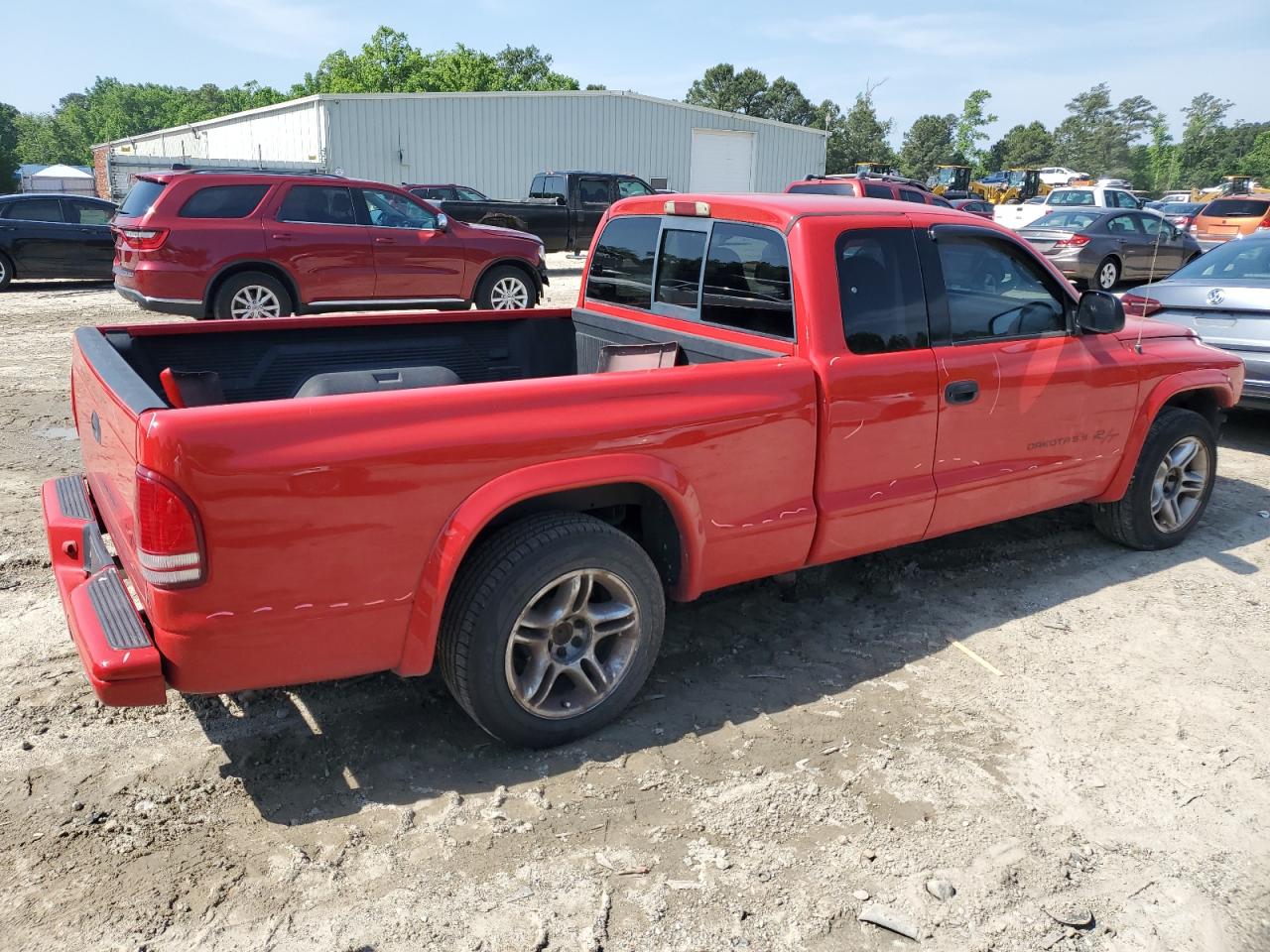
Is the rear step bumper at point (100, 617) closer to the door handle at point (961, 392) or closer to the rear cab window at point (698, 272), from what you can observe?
the rear cab window at point (698, 272)

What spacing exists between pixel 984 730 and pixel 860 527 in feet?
2.85

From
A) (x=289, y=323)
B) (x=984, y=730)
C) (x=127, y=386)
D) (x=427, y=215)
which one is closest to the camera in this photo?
(x=127, y=386)

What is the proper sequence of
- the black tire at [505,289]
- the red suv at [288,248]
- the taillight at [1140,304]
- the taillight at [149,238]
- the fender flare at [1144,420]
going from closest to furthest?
the fender flare at [1144,420] < the taillight at [1140,304] < the taillight at [149,238] < the red suv at [288,248] < the black tire at [505,289]

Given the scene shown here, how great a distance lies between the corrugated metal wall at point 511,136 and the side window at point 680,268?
2662cm

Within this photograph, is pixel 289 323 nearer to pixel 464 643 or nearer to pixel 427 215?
pixel 464 643

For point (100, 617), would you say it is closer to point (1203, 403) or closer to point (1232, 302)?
point (1203, 403)

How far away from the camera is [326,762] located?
3.15 m

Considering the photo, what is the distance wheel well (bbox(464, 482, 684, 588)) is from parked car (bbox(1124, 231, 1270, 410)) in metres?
4.39

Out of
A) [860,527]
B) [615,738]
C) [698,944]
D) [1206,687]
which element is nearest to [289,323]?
[615,738]

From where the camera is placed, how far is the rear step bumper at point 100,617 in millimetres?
2557

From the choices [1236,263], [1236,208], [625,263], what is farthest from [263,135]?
[625,263]

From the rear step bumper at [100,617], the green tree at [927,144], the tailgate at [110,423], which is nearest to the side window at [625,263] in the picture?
the tailgate at [110,423]

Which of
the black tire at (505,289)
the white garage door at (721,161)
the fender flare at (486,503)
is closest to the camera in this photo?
the fender flare at (486,503)

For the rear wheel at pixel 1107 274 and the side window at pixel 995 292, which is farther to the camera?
the rear wheel at pixel 1107 274
